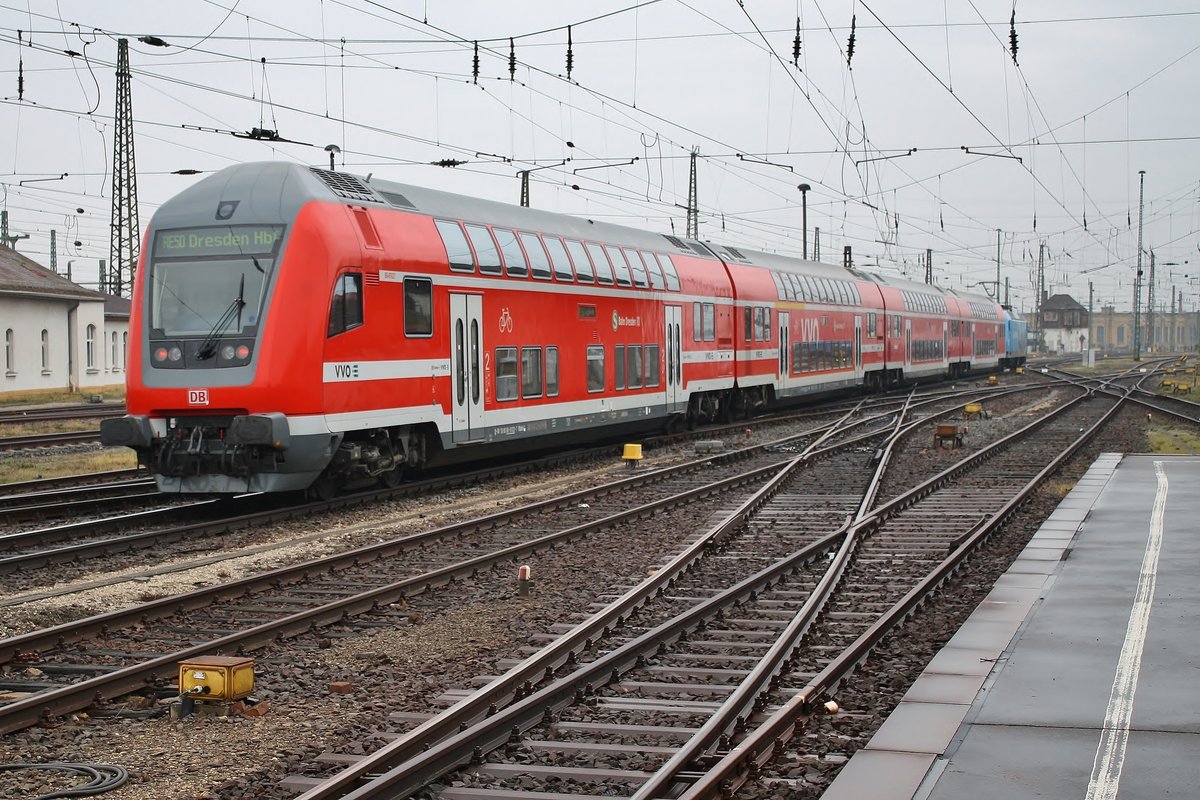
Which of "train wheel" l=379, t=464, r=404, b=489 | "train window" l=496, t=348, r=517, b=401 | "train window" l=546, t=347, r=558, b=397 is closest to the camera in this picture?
"train wheel" l=379, t=464, r=404, b=489

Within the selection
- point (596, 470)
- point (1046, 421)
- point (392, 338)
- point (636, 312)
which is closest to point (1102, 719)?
point (392, 338)

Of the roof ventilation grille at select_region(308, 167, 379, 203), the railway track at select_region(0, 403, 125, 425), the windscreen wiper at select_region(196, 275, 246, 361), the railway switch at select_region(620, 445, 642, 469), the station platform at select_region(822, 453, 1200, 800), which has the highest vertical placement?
the roof ventilation grille at select_region(308, 167, 379, 203)

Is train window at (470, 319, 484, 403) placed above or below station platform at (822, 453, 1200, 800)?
above

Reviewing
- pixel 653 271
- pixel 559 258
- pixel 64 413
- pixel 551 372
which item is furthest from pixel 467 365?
pixel 64 413

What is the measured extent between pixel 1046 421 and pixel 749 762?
27671mm

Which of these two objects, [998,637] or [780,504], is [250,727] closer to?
[998,637]

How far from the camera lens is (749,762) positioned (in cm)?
661

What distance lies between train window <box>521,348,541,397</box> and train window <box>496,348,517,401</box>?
26cm

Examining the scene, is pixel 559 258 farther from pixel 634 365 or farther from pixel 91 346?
pixel 91 346

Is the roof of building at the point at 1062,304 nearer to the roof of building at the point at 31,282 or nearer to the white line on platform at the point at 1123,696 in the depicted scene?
the roof of building at the point at 31,282

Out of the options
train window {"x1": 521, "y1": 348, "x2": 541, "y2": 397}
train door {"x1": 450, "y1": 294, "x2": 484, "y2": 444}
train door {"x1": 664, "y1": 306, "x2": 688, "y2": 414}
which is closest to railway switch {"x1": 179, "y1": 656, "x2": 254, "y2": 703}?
train door {"x1": 450, "y1": 294, "x2": 484, "y2": 444}

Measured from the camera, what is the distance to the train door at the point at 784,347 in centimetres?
3384

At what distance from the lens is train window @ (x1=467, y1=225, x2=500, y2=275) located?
1883 centimetres

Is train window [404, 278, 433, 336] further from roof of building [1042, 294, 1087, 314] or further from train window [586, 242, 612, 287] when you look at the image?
roof of building [1042, 294, 1087, 314]
